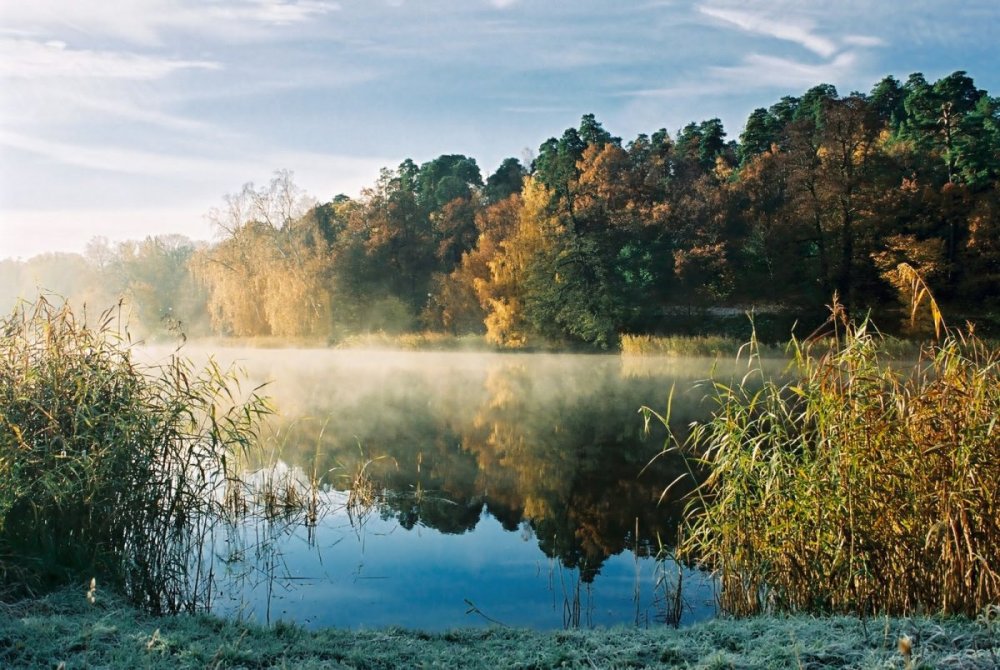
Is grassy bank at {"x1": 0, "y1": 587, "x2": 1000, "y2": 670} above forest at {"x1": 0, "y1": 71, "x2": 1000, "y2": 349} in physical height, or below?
below

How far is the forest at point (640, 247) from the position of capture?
28.1m

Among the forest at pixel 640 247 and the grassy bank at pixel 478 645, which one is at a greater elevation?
the forest at pixel 640 247

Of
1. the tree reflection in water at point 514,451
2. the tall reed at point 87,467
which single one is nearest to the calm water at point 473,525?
the tree reflection in water at point 514,451

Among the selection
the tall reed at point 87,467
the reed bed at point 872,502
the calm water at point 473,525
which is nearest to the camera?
the reed bed at point 872,502

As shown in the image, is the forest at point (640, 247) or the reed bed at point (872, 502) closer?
the reed bed at point (872, 502)

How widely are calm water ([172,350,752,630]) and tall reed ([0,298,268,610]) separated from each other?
0.61 m

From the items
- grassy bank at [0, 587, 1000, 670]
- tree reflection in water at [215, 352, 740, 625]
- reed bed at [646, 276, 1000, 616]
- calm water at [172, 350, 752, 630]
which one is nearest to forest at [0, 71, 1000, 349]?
tree reflection in water at [215, 352, 740, 625]

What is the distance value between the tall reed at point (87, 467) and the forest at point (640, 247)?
24.3 meters

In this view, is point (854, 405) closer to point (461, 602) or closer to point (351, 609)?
point (461, 602)

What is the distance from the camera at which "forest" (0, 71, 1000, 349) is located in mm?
28141

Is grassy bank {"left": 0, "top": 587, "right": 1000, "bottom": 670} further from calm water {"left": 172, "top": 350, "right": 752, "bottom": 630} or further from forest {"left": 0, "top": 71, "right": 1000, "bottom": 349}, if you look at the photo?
forest {"left": 0, "top": 71, "right": 1000, "bottom": 349}

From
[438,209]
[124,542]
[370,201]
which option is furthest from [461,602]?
[438,209]

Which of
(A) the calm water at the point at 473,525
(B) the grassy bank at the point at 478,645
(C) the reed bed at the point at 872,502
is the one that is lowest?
(A) the calm water at the point at 473,525

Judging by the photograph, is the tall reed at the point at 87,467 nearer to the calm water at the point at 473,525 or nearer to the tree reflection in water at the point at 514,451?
the calm water at the point at 473,525
